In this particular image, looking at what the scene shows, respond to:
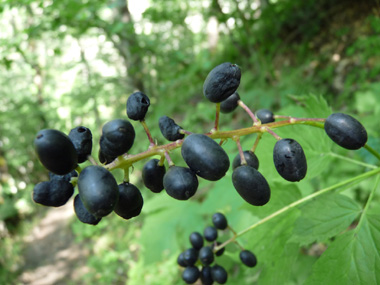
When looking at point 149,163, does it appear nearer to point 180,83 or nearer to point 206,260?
point 206,260

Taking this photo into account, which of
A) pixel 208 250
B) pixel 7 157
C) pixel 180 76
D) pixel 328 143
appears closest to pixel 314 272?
pixel 208 250

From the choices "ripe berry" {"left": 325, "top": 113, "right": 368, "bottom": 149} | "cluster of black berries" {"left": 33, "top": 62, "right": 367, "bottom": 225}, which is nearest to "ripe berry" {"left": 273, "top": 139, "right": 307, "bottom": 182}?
"cluster of black berries" {"left": 33, "top": 62, "right": 367, "bottom": 225}

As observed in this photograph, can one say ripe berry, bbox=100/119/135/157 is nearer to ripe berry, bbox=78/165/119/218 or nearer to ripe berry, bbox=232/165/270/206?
ripe berry, bbox=78/165/119/218

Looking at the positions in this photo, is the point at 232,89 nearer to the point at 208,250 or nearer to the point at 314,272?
the point at 314,272

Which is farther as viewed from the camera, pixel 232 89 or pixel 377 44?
pixel 377 44

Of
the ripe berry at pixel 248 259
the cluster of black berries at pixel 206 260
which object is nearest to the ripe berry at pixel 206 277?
the cluster of black berries at pixel 206 260

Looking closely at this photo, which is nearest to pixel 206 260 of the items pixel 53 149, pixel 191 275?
pixel 191 275

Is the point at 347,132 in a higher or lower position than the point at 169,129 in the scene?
lower
